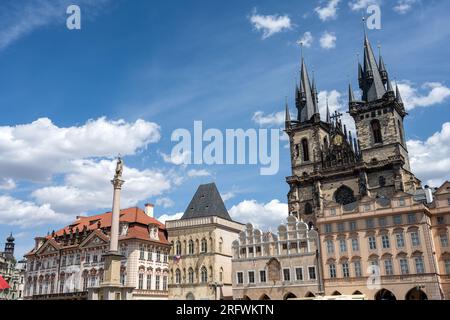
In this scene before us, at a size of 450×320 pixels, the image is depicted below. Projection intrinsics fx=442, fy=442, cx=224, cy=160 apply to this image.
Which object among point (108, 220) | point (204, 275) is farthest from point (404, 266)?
point (108, 220)

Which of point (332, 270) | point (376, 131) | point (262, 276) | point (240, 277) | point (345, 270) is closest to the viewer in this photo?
point (345, 270)

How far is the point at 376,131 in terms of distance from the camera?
6650 centimetres

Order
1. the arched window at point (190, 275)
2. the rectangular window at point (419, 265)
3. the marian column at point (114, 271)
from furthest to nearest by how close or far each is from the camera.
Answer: the arched window at point (190, 275), the rectangular window at point (419, 265), the marian column at point (114, 271)

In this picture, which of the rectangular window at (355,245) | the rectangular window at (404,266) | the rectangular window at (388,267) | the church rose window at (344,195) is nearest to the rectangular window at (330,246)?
the rectangular window at (355,245)

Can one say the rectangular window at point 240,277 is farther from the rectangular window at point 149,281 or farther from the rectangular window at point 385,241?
the rectangular window at point 385,241

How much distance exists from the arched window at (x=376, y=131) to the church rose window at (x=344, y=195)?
28.4 ft

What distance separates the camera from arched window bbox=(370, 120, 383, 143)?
65688mm

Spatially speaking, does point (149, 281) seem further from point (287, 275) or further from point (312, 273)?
point (312, 273)

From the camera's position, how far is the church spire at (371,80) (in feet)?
228

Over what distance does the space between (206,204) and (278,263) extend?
15.3 meters

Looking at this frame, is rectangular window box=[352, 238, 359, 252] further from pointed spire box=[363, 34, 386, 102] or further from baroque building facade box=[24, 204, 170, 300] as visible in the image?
pointed spire box=[363, 34, 386, 102]

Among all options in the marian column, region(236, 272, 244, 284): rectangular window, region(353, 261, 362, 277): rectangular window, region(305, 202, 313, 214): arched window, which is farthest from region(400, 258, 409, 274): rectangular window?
the marian column

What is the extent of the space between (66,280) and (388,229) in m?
42.3
